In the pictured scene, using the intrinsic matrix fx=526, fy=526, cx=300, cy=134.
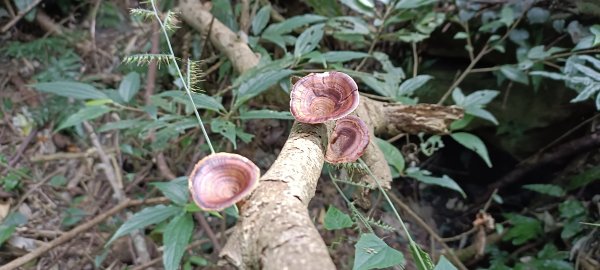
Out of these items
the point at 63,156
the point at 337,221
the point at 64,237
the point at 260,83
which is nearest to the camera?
the point at 337,221

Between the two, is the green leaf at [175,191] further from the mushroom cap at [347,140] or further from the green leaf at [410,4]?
the green leaf at [410,4]

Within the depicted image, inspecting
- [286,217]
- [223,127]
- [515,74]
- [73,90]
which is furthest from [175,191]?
[515,74]

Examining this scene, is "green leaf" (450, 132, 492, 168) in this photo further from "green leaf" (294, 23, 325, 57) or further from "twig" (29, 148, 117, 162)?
"twig" (29, 148, 117, 162)

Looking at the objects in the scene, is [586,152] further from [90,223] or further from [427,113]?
[90,223]

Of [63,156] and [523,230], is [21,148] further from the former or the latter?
[523,230]

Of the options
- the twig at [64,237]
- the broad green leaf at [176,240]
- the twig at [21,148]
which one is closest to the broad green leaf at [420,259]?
the broad green leaf at [176,240]

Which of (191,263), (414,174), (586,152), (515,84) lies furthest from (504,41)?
(191,263)
